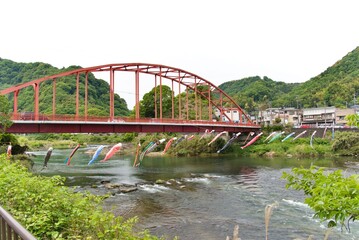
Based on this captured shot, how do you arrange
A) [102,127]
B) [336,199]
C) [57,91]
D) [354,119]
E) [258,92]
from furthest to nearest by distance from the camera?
[258,92] < [57,91] < [102,127] < [354,119] < [336,199]

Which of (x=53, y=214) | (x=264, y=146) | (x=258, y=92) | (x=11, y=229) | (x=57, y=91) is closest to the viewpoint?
(x=11, y=229)

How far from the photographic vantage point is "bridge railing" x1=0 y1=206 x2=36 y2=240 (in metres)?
2.59

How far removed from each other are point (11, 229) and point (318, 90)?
398 feet

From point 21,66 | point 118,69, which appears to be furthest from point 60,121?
point 21,66

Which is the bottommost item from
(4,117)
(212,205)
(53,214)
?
(212,205)

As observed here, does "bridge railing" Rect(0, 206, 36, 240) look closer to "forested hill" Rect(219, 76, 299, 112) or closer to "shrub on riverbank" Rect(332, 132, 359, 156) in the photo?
"shrub on riverbank" Rect(332, 132, 359, 156)

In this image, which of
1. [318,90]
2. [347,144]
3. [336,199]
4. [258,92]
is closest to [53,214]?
[336,199]

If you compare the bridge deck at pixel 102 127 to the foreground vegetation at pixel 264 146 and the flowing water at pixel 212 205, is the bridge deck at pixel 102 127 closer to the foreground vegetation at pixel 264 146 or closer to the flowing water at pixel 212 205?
the flowing water at pixel 212 205

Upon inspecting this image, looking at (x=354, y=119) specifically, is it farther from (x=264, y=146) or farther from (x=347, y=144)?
(x=264, y=146)

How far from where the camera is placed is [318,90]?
11231cm

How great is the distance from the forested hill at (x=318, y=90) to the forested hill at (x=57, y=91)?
162ft

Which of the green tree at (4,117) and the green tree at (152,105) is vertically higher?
the green tree at (152,105)

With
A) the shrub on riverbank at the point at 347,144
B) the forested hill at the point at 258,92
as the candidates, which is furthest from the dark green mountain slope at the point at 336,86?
the shrub on riverbank at the point at 347,144

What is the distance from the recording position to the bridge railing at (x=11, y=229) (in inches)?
102
